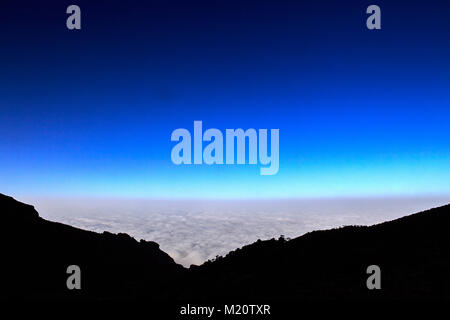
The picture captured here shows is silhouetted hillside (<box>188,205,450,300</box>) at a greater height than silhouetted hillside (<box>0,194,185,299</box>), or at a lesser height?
greater

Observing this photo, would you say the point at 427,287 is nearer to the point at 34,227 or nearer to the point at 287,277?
the point at 287,277

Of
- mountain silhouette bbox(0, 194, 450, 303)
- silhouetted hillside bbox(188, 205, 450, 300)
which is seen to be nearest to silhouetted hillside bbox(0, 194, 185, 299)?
mountain silhouette bbox(0, 194, 450, 303)

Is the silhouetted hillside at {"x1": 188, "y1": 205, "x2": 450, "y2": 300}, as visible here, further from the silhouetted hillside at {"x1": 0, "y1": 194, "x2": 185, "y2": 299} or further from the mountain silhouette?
the silhouetted hillside at {"x1": 0, "y1": 194, "x2": 185, "y2": 299}

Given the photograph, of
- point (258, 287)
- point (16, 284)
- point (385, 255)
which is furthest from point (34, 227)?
point (385, 255)

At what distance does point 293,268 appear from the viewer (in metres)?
19.9

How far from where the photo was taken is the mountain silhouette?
14627mm

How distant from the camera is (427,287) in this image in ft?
47.5

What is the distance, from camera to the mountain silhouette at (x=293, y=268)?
14627 millimetres

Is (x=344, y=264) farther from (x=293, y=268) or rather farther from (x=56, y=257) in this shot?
(x=56, y=257)

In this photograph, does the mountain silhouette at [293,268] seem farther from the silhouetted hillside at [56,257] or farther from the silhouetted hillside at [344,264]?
the silhouetted hillside at [56,257]

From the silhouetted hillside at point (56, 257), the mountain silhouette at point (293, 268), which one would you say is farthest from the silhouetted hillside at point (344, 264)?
the silhouetted hillside at point (56, 257)

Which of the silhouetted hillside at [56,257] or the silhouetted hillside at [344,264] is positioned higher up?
the silhouetted hillside at [344,264]

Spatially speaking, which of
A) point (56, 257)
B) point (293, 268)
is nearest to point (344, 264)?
point (293, 268)

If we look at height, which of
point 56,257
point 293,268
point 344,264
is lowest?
point 56,257
